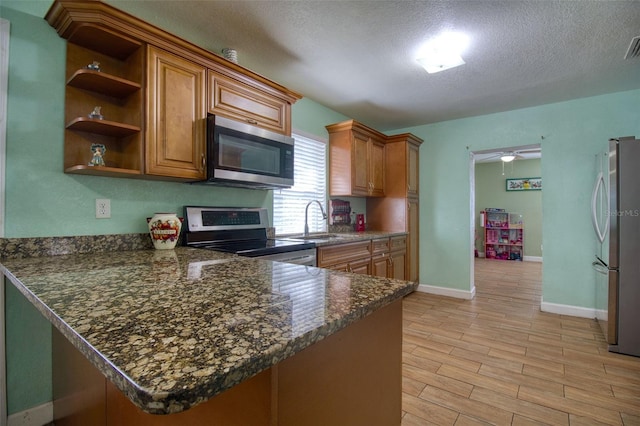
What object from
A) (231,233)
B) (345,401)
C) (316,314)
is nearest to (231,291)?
(316,314)

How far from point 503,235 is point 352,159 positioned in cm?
560

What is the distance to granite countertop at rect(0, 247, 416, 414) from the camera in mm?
413

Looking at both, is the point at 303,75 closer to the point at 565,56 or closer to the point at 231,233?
the point at 231,233

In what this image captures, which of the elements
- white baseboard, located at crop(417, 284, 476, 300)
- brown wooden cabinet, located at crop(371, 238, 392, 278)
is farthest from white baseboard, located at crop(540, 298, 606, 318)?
brown wooden cabinet, located at crop(371, 238, 392, 278)

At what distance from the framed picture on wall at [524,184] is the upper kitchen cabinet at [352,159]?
16.7 ft

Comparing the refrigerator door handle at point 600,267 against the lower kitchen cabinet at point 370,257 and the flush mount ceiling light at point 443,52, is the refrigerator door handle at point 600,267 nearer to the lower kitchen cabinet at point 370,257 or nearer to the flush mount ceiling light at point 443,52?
the lower kitchen cabinet at point 370,257

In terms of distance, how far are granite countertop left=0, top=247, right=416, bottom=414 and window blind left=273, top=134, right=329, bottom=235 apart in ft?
5.89

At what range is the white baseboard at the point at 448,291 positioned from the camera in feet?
12.9

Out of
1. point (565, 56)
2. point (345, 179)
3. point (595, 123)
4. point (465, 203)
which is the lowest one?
point (465, 203)

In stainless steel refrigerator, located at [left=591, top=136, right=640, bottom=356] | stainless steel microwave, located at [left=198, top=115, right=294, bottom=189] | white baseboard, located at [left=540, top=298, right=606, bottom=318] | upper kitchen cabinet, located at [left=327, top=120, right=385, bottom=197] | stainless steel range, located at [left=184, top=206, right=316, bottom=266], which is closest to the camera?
stainless steel microwave, located at [left=198, top=115, right=294, bottom=189]

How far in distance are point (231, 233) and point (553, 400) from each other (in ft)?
7.78

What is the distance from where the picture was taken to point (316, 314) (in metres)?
0.66

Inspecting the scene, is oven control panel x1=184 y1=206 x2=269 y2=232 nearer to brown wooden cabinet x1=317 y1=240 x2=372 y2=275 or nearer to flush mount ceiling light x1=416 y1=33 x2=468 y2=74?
brown wooden cabinet x1=317 y1=240 x2=372 y2=275

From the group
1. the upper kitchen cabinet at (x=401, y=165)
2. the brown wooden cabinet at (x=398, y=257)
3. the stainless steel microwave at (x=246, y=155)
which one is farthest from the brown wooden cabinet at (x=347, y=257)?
the upper kitchen cabinet at (x=401, y=165)
